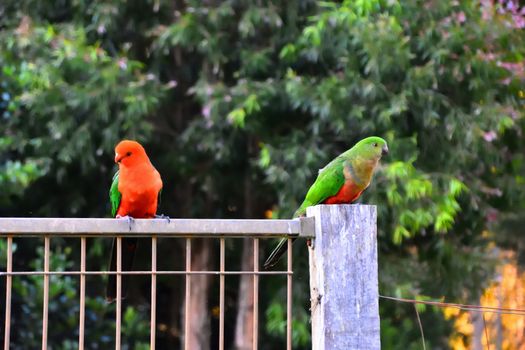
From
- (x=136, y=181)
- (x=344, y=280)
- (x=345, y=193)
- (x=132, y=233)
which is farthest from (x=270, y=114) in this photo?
(x=132, y=233)

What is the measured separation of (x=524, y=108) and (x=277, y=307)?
2528 mm

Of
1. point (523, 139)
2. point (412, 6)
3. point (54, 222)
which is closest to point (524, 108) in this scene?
point (523, 139)

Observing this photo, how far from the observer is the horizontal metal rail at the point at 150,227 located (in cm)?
264

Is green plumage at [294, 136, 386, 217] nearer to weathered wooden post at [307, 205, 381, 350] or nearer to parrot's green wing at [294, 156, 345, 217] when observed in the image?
parrot's green wing at [294, 156, 345, 217]

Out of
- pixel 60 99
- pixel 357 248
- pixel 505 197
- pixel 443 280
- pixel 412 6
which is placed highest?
pixel 412 6

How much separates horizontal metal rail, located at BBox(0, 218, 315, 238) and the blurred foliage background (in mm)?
3751

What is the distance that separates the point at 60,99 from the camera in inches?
279

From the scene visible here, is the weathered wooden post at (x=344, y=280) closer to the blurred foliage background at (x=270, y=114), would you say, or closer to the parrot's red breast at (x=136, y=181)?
the parrot's red breast at (x=136, y=181)

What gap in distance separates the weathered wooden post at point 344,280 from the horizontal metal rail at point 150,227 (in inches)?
3.1

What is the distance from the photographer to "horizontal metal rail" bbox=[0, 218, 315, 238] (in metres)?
2.64

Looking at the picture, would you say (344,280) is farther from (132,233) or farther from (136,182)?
(136,182)

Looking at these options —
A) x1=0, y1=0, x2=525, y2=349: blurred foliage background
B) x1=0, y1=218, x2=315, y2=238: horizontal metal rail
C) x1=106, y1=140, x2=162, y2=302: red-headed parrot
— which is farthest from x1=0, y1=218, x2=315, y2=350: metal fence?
x1=0, y1=0, x2=525, y2=349: blurred foliage background

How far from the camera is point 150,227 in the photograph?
273cm

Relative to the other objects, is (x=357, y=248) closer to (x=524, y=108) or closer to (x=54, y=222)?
Result: (x=54, y=222)
